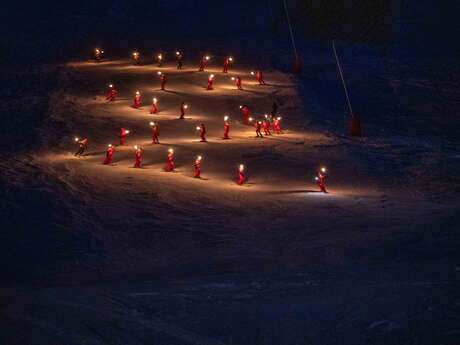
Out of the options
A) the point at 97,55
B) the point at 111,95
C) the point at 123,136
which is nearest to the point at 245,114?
the point at 111,95

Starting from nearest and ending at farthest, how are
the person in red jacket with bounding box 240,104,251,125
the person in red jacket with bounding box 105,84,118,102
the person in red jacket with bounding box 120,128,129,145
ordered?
1. the person in red jacket with bounding box 120,128,129,145
2. the person in red jacket with bounding box 240,104,251,125
3. the person in red jacket with bounding box 105,84,118,102

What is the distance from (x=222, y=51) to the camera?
35.9 metres

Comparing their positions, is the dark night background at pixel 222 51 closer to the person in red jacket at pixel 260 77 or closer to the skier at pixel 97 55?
the skier at pixel 97 55

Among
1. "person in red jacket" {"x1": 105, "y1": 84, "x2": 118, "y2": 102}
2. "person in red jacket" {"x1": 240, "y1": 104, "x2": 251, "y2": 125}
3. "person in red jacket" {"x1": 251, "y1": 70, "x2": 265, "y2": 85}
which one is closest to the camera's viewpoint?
"person in red jacket" {"x1": 240, "y1": 104, "x2": 251, "y2": 125}

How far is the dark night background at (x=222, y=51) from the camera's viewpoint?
11242 mm

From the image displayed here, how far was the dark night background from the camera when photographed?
11.2 meters

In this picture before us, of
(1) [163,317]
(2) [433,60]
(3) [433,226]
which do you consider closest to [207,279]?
(1) [163,317]

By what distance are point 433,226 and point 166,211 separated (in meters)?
4.40

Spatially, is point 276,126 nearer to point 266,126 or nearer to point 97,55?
point 266,126

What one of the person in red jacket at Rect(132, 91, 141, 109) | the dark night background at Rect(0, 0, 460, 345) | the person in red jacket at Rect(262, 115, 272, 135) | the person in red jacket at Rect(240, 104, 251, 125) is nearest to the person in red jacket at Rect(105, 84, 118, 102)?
the person in red jacket at Rect(132, 91, 141, 109)

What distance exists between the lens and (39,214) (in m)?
12.8

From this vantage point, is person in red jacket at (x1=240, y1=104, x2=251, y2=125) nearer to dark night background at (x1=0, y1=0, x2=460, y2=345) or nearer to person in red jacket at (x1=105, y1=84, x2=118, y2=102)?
dark night background at (x1=0, y1=0, x2=460, y2=345)

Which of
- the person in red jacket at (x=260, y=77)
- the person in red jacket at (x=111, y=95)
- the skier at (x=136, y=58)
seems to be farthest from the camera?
the skier at (x=136, y=58)

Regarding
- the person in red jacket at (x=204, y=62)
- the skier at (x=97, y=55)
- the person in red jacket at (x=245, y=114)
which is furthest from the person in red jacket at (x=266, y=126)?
the skier at (x=97, y=55)
